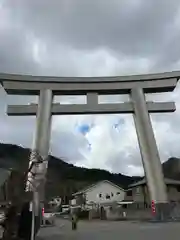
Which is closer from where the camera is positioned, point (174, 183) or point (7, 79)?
point (7, 79)

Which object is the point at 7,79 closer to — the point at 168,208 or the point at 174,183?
the point at 168,208

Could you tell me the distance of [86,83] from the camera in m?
21.9

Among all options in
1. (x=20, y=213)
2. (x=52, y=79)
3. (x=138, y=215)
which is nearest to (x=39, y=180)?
(x=20, y=213)

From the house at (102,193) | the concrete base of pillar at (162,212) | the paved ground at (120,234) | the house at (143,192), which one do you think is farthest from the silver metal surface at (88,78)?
the house at (102,193)

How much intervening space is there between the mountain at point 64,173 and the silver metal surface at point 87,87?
3.62 metres

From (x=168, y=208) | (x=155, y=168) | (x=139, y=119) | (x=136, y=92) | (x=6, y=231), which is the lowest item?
(x=6, y=231)

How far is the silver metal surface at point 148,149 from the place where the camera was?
19312 mm

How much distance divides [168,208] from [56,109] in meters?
8.72

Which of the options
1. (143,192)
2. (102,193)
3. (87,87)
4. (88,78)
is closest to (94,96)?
(87,87)

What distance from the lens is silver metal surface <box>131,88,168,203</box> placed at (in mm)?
19312

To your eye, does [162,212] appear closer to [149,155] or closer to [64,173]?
[149,155]

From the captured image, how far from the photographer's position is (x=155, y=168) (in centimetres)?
1983

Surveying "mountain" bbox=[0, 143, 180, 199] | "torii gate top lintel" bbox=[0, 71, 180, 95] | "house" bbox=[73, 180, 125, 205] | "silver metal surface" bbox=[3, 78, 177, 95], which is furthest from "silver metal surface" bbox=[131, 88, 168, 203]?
"house" bbox=[73, 180, 125, 205]

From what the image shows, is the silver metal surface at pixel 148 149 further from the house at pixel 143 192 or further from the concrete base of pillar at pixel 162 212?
the house at pixel 143 192
